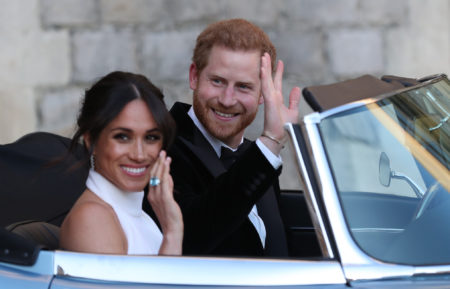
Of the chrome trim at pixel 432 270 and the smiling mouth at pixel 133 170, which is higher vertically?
the smiling mouth at pixel 133 170

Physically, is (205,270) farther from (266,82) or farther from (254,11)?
(254,11)

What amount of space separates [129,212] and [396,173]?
0.83 meters

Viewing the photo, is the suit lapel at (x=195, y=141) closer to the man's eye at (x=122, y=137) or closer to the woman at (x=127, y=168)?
the woman at (x=127, y=168)

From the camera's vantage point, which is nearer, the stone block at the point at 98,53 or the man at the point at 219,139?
the man at the point at 219,139

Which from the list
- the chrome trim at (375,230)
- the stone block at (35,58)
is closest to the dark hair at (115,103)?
the chrome trim at (375,230)

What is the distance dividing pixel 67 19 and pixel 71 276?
406 cm

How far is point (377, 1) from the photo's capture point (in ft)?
20.2

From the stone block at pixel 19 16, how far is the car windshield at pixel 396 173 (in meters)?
3.94

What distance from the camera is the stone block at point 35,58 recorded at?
5902 mm

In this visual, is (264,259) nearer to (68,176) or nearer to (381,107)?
(381,107)

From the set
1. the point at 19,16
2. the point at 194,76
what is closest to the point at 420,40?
the point at 19,16

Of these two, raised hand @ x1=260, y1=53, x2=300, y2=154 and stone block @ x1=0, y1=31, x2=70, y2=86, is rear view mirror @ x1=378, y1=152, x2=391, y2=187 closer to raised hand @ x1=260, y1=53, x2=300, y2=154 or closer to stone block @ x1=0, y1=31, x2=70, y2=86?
raised hand @ x1=260, y1=53, x2=300, y2=154

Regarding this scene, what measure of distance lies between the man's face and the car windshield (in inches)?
26.7

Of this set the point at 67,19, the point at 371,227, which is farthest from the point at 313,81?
the point at 371,227
